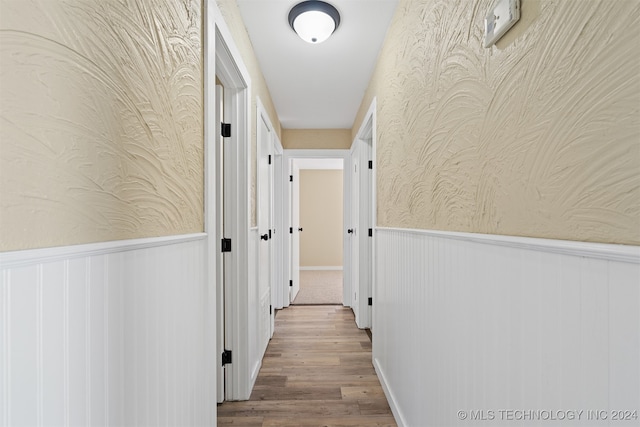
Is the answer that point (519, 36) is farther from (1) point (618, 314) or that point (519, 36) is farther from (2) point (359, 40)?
(2) point (359, 40)

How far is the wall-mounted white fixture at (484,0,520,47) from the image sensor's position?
79 cm

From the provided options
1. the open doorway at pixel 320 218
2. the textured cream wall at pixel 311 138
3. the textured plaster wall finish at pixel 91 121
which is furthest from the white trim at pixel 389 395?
the open doorway at pixel 320 218

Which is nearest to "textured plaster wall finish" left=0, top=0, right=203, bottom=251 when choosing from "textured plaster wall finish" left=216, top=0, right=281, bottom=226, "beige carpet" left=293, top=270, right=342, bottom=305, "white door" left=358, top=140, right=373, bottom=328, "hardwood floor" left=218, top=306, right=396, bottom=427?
"textured plaster wall finish" left=216, top=0, right=281, bottom=226

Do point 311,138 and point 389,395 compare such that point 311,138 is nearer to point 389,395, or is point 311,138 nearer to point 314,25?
point 314,25

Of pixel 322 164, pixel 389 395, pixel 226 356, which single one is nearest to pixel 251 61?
pixel 226 356

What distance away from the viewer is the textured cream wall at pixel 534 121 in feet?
1.75

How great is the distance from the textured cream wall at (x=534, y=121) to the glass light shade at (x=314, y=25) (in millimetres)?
613

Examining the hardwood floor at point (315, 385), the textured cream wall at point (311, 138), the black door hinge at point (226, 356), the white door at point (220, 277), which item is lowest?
the hardwood floor at point (315, 385)

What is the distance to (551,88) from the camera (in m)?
0.68

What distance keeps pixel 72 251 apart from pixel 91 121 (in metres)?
0.25

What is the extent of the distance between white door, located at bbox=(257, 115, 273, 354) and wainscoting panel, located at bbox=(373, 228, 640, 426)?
50.3 inches

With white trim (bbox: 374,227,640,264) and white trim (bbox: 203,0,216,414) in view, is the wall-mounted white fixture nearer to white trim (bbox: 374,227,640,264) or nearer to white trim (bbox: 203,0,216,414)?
white trim (bbox: 374,227,640,264)

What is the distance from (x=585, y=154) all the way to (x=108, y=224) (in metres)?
0.93

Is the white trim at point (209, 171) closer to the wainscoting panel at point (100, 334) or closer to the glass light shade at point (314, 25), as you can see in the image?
the wainscoting panel at point (100, 334)
